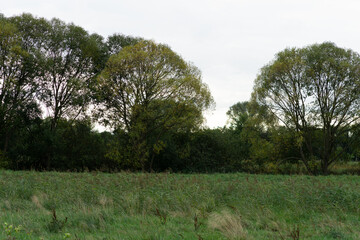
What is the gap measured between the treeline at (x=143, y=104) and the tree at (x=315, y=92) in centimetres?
10

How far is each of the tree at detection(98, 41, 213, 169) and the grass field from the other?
1753cm

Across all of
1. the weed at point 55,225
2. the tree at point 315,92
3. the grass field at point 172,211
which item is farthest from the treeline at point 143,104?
the weed at point 55,225

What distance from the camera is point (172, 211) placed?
9570 millimetres

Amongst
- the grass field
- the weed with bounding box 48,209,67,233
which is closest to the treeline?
the grass field

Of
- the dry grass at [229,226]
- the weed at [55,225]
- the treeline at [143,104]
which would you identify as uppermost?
the treeline at [143,104]

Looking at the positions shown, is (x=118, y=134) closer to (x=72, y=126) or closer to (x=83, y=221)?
(x=72, y=126)

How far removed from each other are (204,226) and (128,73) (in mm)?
25892

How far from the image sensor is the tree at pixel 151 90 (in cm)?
3145

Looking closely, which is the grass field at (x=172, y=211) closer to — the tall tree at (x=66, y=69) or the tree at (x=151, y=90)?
the tree at (x=151, y=90)

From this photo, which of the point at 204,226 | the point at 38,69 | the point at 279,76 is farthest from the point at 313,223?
the point at 38,69

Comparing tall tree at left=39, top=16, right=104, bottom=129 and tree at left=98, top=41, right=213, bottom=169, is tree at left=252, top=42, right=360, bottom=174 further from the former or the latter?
tall tree at left=39, top=16, right=104, bottom=129

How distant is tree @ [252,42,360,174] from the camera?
31.4 meters

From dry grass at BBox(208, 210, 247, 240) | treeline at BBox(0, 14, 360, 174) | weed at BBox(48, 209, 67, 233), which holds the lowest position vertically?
weed at BBox(48, 209, 67, 233)

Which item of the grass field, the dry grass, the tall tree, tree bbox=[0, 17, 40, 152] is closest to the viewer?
the dry grass
